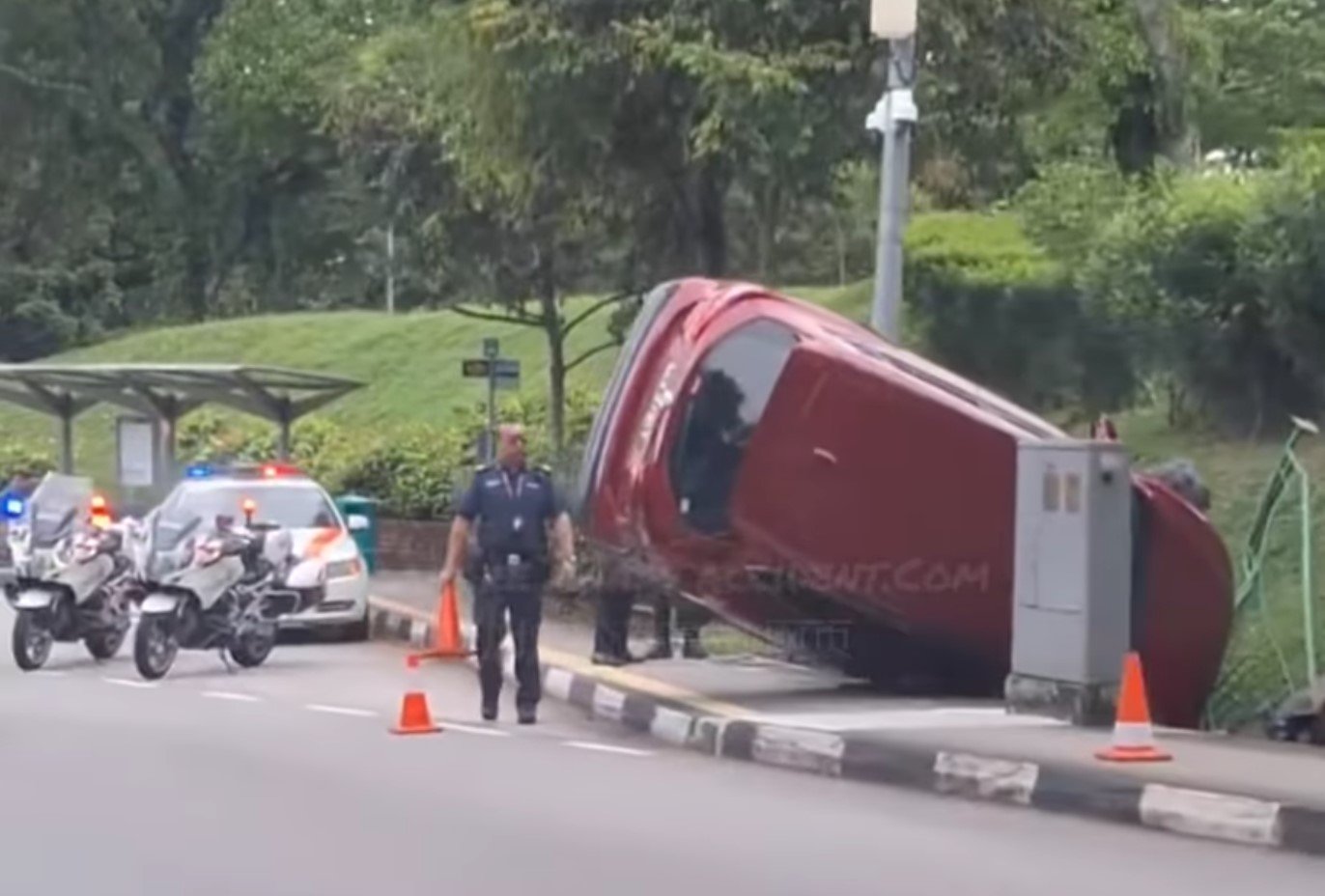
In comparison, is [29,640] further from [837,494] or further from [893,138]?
[837,494]

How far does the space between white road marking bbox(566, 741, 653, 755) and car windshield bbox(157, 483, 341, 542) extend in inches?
348

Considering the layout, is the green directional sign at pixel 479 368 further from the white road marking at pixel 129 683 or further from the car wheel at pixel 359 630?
the white road marking at pixel 129 683

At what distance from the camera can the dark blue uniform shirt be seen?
17406 mm

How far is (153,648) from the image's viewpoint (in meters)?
22.2

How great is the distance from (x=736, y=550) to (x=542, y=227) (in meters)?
12.9

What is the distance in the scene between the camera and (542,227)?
95.9ft

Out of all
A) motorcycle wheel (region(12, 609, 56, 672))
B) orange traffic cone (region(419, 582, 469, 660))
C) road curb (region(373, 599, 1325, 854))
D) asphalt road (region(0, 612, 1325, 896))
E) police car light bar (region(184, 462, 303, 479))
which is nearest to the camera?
asphalt road (region(0, 612, 1325, 896))

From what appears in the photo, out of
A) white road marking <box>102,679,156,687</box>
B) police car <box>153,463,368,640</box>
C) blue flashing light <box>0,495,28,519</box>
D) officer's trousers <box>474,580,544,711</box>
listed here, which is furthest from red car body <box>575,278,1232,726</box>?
blue flashing light <box>0,495,28,519</box>

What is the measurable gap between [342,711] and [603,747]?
3331 millimetres

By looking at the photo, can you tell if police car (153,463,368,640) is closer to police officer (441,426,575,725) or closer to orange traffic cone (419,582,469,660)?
orange traffic cone (419,582,469,660)

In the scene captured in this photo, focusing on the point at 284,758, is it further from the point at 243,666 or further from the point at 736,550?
the point at 243,666

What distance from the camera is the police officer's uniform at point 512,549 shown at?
17391 millimetres

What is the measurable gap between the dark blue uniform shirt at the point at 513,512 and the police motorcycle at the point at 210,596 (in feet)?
18.2

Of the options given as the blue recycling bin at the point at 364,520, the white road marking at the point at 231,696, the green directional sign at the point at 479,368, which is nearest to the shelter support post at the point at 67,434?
the blue recycling bin at the point at 364,520
